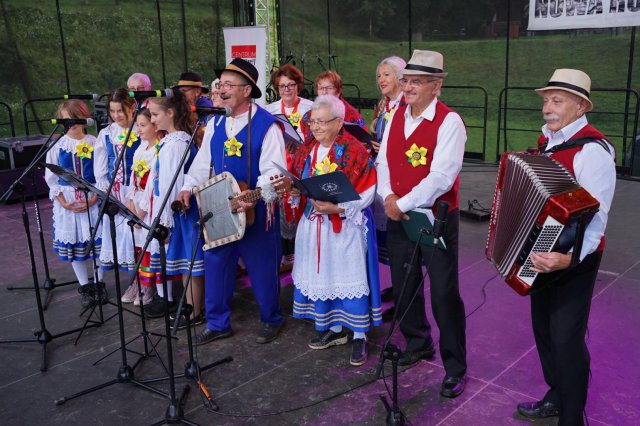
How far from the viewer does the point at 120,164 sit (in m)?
4.83

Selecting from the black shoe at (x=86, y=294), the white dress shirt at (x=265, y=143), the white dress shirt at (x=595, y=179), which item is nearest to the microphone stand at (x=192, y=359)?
the white dress shirt at (x=265, y=143)

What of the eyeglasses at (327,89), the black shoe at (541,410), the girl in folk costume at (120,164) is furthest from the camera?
the eyeglasses at (327,89)

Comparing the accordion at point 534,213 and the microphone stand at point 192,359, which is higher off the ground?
the accordion at point 534,213

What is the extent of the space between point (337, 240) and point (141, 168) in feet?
5.35

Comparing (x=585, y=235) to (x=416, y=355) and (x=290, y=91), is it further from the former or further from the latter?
(x=290, y=91)

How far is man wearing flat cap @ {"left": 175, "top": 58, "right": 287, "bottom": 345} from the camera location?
3.89 m

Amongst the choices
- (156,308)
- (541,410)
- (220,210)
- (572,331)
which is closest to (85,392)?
(156,308)

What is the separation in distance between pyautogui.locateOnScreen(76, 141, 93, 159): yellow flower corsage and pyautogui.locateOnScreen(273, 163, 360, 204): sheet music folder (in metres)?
2.11

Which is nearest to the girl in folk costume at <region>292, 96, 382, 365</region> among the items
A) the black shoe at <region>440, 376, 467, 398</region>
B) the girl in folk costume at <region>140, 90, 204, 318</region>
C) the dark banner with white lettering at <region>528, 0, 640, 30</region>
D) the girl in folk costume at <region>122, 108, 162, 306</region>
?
the black shoe at <region>440, 376, 467, 398</region>

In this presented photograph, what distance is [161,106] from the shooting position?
13.9 ft

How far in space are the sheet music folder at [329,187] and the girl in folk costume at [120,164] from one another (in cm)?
179

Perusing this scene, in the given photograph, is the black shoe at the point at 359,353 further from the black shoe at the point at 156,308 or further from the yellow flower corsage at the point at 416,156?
the black shoe at the point at 156,308

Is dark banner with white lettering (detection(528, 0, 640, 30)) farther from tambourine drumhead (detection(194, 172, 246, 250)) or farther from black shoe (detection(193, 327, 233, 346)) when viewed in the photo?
black shoe (detection(193, 327, 233, 346))

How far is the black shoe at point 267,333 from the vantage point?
4191 millimetres
